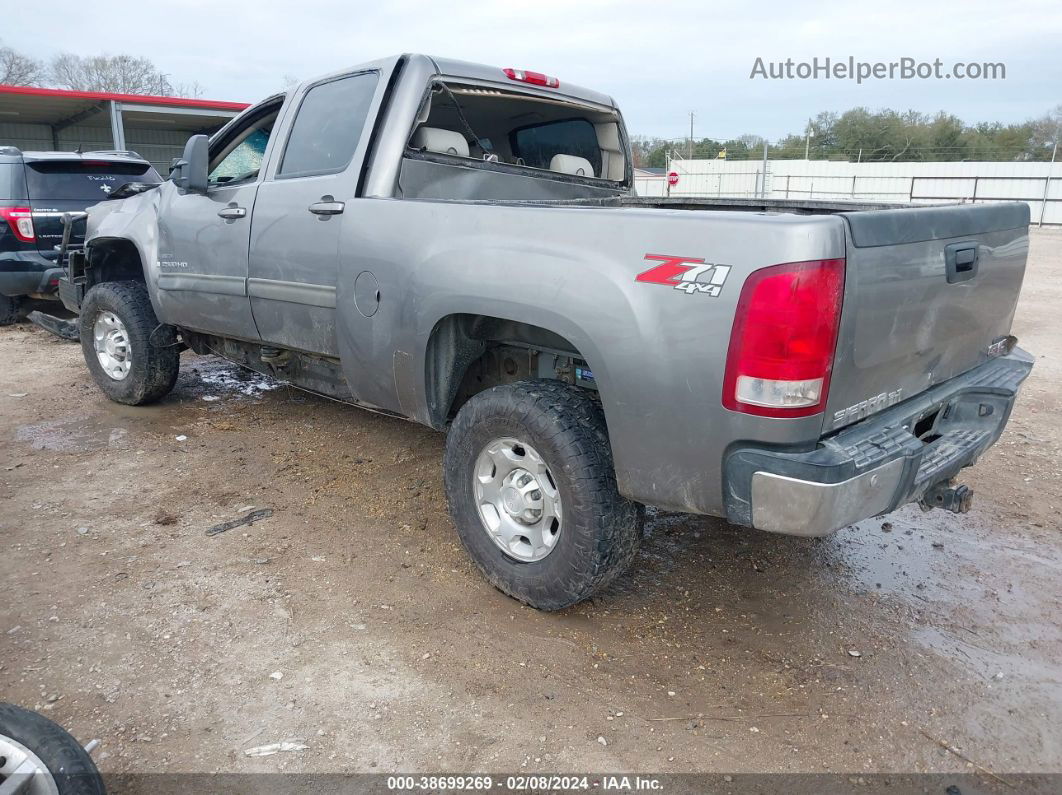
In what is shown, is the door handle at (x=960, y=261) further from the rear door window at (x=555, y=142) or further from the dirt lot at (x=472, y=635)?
the rear door window at (x=555, y=142)

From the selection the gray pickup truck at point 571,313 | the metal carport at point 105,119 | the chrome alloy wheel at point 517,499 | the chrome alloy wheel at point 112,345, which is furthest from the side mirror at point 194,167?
the metal carport at point 105,119

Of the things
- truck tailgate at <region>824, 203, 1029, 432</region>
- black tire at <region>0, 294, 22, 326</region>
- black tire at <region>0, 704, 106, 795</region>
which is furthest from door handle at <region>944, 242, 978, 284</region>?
black tire at <region>0, 294, 22, 326</region>

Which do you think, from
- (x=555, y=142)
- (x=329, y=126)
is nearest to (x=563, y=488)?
(x=329, y=126)

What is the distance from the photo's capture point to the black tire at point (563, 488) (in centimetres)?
272

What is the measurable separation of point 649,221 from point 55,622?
264 cm

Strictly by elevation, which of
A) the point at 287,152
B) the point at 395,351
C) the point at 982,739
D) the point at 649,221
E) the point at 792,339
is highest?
the point at 287,152

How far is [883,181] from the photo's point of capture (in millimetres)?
31703

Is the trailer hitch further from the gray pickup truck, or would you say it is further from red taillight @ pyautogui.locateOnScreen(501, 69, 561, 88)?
red taillight @ pyautogui.locateOnScreen(501, 69, 561, 88)

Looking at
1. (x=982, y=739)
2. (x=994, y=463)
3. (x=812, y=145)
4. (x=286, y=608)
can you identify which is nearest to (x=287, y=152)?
(x=286, y=608)

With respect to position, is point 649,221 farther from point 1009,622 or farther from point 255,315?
point 255,315

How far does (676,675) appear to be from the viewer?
271 centimetres

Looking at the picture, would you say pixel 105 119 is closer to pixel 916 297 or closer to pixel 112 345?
pixel 112 345

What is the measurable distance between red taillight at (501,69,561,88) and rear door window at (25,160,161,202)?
614cm

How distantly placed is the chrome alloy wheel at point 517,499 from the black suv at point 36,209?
6378 millimetres
